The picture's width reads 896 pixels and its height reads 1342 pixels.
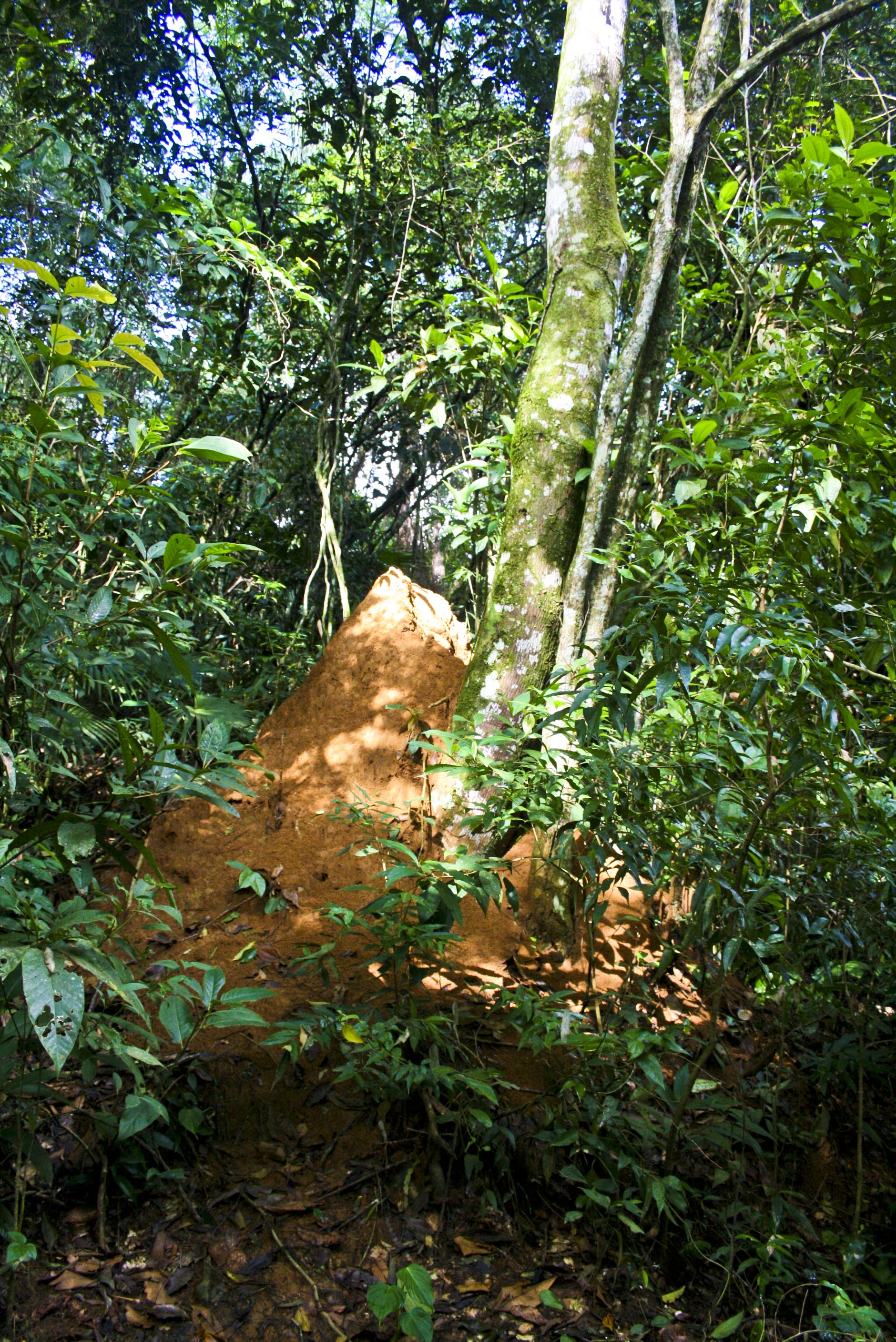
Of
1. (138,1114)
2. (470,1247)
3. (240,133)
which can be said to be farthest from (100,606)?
(240,133)

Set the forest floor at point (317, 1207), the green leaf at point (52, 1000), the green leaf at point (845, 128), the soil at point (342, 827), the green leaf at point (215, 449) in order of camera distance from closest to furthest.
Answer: the green leaf at point (52, 1000) → the green leaf at point (215, 449) → the forest floor at point (317, 1207) → the green leaf at point (845, 128) → the soil at point (342, 827)

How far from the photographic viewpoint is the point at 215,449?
1581mm

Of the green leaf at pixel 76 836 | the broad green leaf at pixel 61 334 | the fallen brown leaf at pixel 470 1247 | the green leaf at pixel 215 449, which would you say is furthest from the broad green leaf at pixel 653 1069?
the broad green leaf at pixel 61 334

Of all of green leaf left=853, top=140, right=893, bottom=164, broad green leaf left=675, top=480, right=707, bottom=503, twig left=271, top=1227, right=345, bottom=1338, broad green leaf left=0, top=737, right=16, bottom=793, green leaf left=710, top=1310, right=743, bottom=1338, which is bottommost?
twig left=271, top=1227, right=345, bottom=1338

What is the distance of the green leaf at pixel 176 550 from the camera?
65.7 inches

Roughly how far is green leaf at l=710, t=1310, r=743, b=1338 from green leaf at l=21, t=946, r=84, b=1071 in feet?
5.41

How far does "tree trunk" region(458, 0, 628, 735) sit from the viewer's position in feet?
11.4

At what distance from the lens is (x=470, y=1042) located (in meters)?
2.51

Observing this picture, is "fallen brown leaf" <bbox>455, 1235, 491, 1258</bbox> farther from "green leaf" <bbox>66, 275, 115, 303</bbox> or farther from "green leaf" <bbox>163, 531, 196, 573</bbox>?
"green leaf" <bbox>66, 275, 115, 303</bbox>

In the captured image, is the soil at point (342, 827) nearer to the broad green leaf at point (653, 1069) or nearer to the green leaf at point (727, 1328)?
the broad green leaf at point (653, 1069)

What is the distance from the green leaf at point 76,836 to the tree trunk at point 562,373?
1996 millimetres

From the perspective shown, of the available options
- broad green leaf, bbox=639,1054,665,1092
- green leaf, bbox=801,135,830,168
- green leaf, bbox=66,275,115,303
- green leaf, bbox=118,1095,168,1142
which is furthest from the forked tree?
green leaf, bbox=66,275,115,303

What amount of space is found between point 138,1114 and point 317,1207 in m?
0.60

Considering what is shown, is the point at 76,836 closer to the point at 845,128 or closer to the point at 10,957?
the point at 10,957
